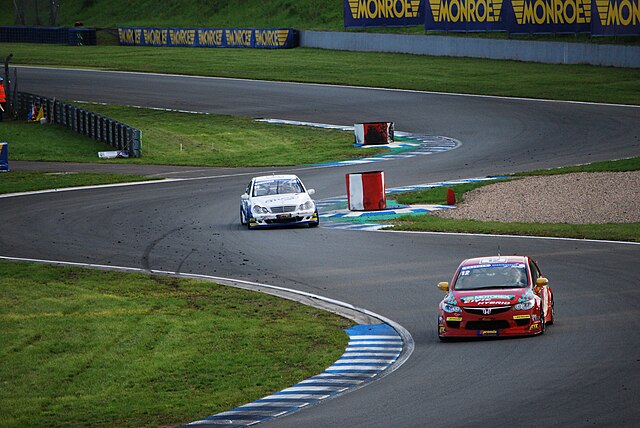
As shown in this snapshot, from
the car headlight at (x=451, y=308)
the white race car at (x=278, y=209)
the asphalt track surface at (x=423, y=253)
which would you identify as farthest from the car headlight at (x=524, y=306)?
the white race car at (x=278, y=209)

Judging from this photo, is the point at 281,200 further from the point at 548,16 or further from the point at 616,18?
the point at 548,16

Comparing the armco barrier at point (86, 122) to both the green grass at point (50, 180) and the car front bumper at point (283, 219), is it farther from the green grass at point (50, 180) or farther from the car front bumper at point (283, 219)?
the car front bumper at point (283, 219)

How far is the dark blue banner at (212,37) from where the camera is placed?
81.7 m

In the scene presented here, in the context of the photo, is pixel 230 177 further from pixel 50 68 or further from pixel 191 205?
pixel 50 68

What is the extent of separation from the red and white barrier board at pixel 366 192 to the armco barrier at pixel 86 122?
Result: 15774mm

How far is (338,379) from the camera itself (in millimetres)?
15961

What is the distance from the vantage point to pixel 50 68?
74438mm

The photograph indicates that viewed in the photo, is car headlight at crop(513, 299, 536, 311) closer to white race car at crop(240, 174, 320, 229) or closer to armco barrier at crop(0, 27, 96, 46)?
white race car at crop(240, 174, 320, 229)

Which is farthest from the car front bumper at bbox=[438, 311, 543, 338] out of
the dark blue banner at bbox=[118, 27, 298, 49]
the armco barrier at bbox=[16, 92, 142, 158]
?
the dark blue banner at bbox=[118, 27, 298, 49]

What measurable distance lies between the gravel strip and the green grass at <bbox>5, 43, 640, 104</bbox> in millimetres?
18856

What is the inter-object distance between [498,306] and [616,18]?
45.5 m

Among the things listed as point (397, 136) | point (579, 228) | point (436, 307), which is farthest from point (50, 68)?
point (436, 307)

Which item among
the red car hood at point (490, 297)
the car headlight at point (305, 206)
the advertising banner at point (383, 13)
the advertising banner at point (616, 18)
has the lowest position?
the car headlight at point (305, 206)

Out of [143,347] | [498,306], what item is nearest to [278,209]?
[143,347]
